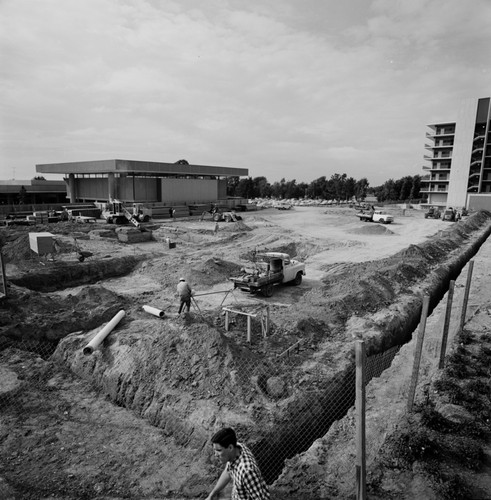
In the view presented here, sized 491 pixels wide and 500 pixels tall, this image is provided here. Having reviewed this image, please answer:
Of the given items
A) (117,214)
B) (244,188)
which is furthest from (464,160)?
(117,214)

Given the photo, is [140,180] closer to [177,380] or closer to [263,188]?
[177,380]

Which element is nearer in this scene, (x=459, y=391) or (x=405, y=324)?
(x=459, y=391)

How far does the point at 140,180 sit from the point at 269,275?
146 ft

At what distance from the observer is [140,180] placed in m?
56.5

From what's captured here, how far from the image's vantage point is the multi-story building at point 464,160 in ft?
247

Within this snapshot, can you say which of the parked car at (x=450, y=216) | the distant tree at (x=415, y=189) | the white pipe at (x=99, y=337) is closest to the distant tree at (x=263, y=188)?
the distant tree at (x=415, y=189)

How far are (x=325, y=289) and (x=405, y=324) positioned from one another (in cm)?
388

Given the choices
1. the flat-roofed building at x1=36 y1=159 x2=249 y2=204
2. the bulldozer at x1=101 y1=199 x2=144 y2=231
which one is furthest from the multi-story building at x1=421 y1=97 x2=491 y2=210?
the bulldozer at x1=101 y1=199 x2=144 y2=231

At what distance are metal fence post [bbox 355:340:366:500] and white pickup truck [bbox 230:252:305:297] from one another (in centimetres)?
1174

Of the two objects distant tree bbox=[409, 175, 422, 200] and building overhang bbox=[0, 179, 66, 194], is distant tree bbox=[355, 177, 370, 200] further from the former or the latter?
building overhang bbox=[0, 179, 66, 194]

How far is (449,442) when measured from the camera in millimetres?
6211

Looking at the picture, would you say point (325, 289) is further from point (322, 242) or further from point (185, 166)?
point (185, 166)

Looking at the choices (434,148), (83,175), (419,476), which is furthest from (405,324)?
(434,148)

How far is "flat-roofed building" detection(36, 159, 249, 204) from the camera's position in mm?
53844
